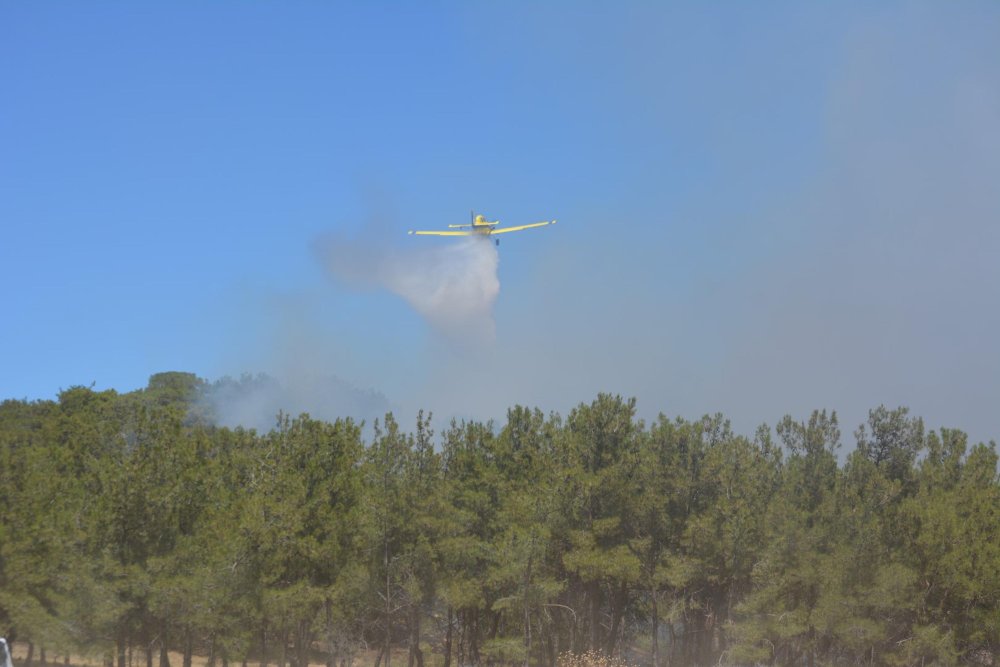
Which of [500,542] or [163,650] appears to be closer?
[163,650]

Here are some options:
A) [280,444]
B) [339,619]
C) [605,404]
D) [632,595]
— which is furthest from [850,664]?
[280,444]

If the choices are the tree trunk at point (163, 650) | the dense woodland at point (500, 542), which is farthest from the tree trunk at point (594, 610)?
the tree trunk at point (163, 650)

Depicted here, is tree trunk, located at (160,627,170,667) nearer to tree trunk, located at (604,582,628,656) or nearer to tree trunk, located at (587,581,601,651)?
tree trunk, located at (587,581,601,651)

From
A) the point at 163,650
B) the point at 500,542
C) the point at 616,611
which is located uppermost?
the point at 500,542

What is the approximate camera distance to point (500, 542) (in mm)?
44562

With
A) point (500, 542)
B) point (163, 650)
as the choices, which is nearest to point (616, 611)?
point (500, 542)

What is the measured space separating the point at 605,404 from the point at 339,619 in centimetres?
1585

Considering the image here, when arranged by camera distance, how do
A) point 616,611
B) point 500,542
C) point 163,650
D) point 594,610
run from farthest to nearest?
point 616,611 < point 594,610 < point 500,542 < point 163,650

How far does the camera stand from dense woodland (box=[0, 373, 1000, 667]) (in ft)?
123

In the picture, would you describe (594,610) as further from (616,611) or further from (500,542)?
(500,542)

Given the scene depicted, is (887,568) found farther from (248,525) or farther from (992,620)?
(248,525)

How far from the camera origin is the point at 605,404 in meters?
48.5

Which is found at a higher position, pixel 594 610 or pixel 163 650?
pixel 594 610

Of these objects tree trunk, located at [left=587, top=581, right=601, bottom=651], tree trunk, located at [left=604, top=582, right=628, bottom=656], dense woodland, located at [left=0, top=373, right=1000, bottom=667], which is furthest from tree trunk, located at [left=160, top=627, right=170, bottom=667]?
tree trunk, located at [left=604, top=582, right=628, bottom=656]
